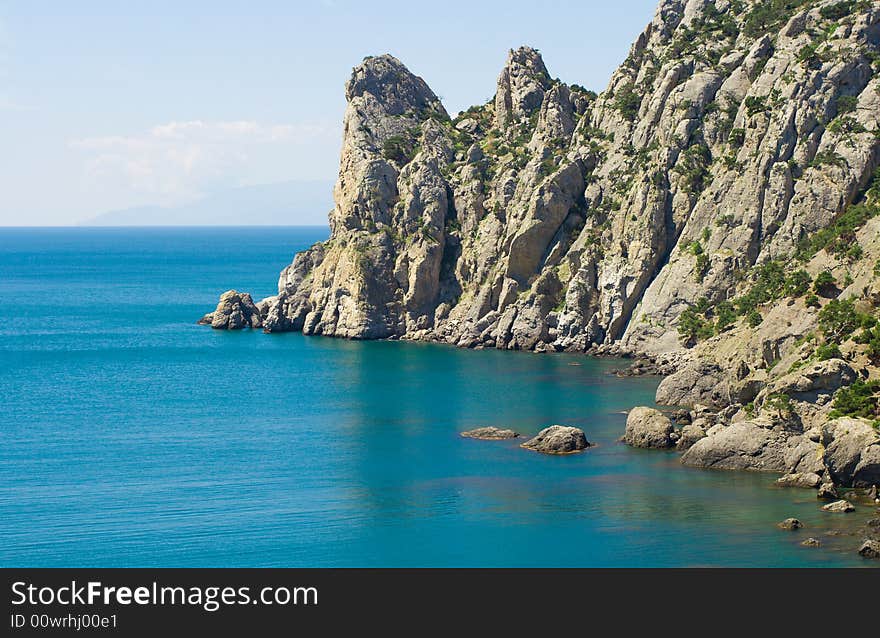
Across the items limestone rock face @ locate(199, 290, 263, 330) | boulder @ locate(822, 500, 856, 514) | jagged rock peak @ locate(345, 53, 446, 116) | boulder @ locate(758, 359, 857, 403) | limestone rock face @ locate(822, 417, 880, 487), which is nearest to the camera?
boulder @ locate(822, 500, 856, 514)

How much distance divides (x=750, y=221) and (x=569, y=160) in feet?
88.4

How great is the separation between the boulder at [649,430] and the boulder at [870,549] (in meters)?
24.2

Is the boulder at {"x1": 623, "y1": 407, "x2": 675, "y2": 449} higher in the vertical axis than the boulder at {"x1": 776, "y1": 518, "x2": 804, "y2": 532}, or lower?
higher

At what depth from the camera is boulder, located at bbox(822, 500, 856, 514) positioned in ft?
216

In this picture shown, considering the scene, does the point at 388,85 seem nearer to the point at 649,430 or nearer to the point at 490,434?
the point at 490,434

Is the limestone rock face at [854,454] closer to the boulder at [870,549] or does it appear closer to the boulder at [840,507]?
the boulder at [840,507]

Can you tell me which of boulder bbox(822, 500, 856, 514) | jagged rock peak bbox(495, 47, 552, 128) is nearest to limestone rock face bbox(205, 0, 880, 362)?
jagged rock peak bbox(495, 47, 552, 128)

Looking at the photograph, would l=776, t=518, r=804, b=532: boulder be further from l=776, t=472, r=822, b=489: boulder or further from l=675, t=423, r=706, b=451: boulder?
l=675, t=423, r=706, b=451: boulder

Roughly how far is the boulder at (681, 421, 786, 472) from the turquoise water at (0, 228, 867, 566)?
1.41m

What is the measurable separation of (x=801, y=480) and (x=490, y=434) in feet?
79.0

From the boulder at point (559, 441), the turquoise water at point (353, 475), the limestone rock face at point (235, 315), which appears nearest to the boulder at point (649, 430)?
the turquoise water at point (353, 475)

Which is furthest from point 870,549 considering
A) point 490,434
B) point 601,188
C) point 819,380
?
point 601,188

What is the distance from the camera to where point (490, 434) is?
87.8m
